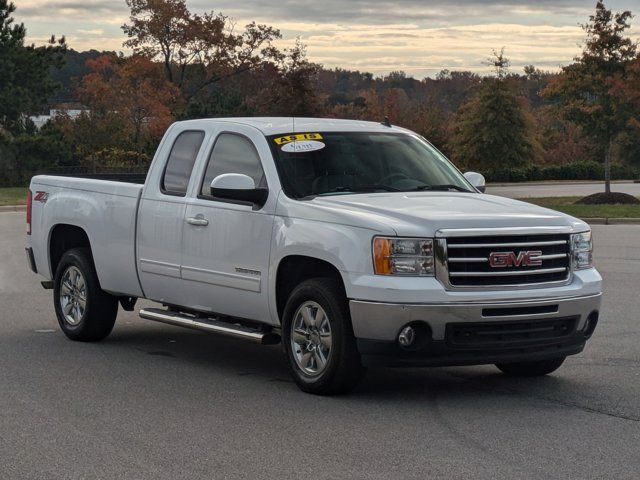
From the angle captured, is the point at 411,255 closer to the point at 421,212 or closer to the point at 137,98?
the point at 421,212

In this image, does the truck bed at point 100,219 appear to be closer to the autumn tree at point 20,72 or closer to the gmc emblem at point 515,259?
the gmc emblem at point 515,259

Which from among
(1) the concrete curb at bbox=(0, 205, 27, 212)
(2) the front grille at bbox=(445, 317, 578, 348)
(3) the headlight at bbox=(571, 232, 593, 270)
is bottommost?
(1) the concrete curb at bbox=(0, 205, 27, 212)

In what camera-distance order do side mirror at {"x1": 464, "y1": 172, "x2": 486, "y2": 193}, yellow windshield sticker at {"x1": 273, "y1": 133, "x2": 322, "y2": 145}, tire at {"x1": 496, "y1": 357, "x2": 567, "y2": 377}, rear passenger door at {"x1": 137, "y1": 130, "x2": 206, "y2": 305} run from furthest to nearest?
side mirror at {"x1": 464, "y1": 172, "x2": 486, "y2": 193}
rear passenger door at {"x1": 137, "y1": 130, "x2": 206, "y2": 305}
yellow windshield sticker at {"x1": 273, "y1": 133, "x2": 322, "y2": 145}
tire at {"x1": 496, "y1": 357, "x2": 567, "y2": 377}

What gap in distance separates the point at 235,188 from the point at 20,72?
4686 centimetres

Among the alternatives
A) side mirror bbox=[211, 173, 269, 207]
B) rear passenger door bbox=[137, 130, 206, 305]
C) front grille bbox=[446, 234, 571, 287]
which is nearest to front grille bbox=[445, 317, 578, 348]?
front grille bbox=[446, 234, 571, 287]

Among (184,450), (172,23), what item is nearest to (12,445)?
(184,450)

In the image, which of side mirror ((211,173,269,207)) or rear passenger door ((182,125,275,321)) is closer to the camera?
side mirror ((211,173,269,207))

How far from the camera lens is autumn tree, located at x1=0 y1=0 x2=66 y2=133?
5253 cm

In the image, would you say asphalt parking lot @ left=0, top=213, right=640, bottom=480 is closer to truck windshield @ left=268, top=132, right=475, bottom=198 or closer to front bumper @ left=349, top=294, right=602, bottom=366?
front bumper @ left=349, top=294, right=602, bottom=366

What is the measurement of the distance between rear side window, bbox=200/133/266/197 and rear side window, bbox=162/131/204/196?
24 centimetres

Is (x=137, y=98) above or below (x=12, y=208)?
above

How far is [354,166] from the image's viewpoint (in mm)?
9367

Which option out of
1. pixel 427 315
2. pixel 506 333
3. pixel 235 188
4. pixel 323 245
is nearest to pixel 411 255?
pixel 427 315

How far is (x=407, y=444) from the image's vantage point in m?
6.90
